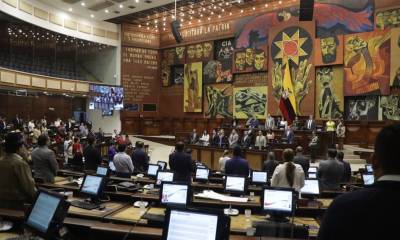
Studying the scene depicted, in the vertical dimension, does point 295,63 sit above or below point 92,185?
above

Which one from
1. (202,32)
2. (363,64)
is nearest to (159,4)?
(202,32)

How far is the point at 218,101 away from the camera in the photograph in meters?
21.4

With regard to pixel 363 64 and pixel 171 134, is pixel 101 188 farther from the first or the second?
pixel 171 134

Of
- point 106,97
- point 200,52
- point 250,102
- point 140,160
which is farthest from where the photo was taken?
point 200,52

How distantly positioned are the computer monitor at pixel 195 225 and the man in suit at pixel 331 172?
174 inches

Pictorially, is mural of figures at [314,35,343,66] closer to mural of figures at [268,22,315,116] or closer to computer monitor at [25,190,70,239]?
mural of figures at [268,22,315,116]

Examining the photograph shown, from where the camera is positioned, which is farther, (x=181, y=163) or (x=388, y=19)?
(x=388, y=19)

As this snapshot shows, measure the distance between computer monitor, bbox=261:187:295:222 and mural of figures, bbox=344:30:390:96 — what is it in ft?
41.2

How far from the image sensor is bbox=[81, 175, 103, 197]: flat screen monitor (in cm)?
491

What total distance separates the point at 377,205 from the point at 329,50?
16.6 metres

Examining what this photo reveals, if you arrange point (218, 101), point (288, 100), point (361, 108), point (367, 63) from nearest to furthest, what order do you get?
point (367, 63) → point (361, 108) → point (288, 100) → point (218, 101)

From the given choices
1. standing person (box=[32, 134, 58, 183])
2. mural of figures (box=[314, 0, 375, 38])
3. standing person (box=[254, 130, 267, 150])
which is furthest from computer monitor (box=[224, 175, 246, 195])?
mural of figures (box=[314, 0, 375, 38])

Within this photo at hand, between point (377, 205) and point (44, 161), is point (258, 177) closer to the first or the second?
point (44, 161)

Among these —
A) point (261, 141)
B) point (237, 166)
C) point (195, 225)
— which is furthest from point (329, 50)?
point (195, 225)
